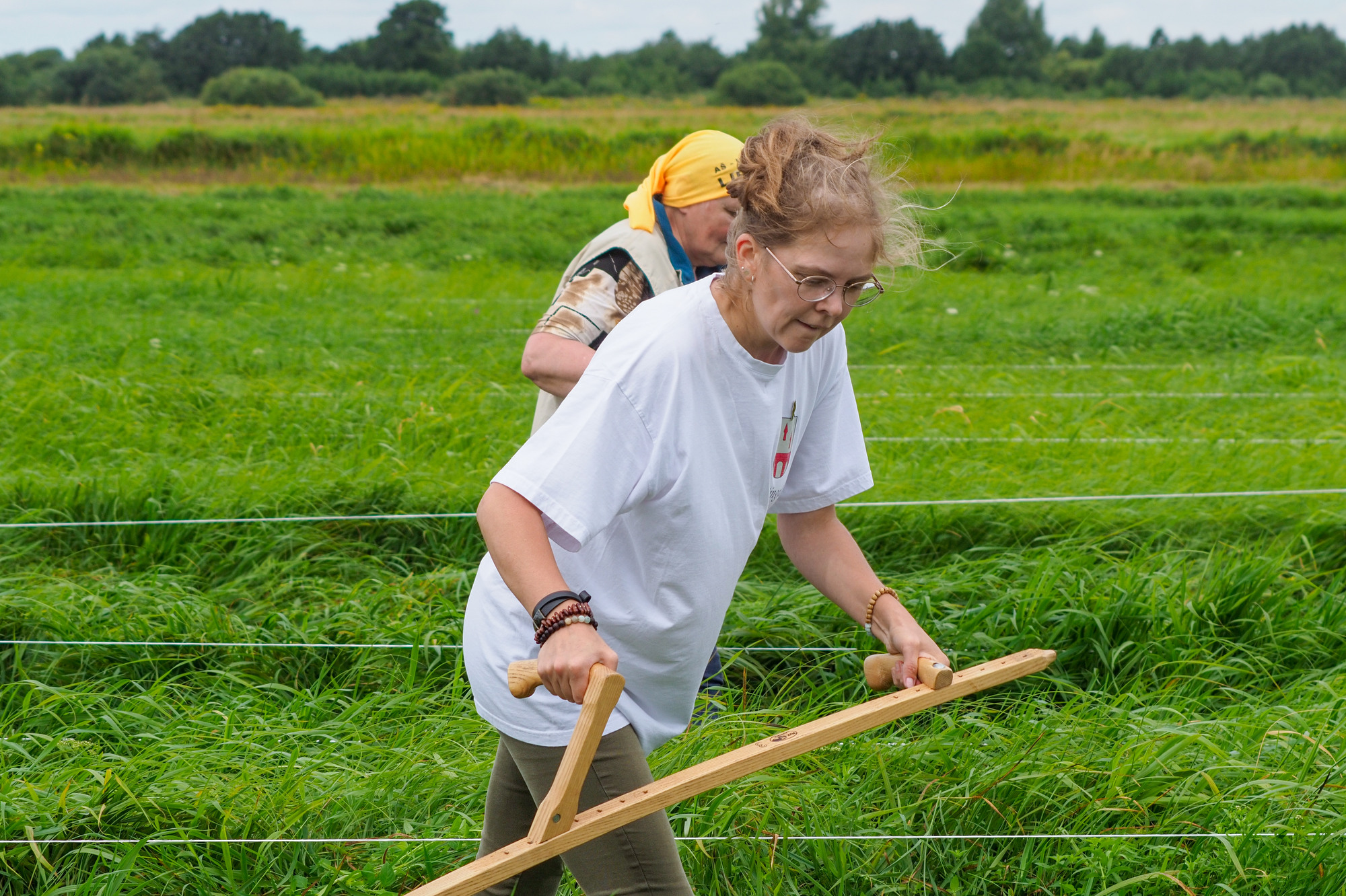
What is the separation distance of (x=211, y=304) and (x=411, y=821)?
22.3 ft

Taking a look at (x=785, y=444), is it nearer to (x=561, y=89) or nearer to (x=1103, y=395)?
(x=1103, y=395)

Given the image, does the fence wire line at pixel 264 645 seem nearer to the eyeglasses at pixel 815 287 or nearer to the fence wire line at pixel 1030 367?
the eyeglasses at pixel 815 287

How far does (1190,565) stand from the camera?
403 cm

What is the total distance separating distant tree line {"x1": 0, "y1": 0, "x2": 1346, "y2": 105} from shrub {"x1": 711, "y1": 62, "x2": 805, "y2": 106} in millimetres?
42

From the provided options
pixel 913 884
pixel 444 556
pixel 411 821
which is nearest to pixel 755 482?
pixel 913 884

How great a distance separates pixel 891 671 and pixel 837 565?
8.2 inches

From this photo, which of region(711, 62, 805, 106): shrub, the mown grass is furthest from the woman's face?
region(711, 62, 805, 106): shrub

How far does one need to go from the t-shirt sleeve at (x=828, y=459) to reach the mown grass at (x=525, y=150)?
53.5 feet

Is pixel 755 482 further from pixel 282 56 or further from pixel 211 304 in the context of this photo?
pixel 282 56

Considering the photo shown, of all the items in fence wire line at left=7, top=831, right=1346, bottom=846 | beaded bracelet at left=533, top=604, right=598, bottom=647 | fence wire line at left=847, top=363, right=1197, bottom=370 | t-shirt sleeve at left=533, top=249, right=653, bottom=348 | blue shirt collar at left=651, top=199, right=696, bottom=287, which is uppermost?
blue shirt collar at left=651, top=199, right=696, bottom=287

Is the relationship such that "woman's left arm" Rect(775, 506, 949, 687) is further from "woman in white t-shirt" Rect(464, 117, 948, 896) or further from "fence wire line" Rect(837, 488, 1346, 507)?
"fence wire line" Rect(837, 488, 1346, 507)

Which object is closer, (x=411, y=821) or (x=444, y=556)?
(x=411, y=821)

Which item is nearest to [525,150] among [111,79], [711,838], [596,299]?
[596,299]

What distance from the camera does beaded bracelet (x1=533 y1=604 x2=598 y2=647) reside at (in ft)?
4.95
